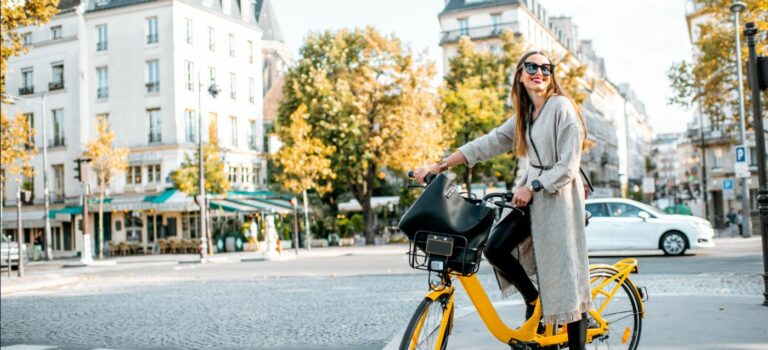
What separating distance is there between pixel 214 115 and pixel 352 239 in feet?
38.7

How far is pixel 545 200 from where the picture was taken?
14.2ft

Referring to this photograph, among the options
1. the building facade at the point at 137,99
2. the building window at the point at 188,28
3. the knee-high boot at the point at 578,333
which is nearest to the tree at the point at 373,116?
the building facade at the point at 137,99

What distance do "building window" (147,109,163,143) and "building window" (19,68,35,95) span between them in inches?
385

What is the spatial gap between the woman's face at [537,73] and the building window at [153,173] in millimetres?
40747

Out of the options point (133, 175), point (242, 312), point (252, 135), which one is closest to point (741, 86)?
point (242, 312)

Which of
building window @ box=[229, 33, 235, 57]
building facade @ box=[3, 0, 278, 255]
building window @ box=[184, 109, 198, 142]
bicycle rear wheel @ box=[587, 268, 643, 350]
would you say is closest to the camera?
bicycle rear wheel @ box=[587, 268, 643, 350]

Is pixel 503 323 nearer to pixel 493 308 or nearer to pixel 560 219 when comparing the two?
pixel 493 308

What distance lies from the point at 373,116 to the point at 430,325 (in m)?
35.8

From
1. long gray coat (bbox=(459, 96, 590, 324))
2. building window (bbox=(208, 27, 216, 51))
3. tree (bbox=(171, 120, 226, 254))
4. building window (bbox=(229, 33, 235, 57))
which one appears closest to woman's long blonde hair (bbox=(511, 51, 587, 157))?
long gray coat (bbox=(459, 96, 590, 324))

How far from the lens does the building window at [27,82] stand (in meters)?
48.0

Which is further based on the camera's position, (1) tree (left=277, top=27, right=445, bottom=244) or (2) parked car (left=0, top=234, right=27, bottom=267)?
(1) tree (left=277, top=27, right=445, bottom=244)

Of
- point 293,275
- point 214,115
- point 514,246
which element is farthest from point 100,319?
point 214,115

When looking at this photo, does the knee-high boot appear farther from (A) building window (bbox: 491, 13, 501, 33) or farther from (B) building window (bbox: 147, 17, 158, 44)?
(A) building window (bbox: 491, 13, 501, 33)

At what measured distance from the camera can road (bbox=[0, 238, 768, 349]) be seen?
25.5 ft
